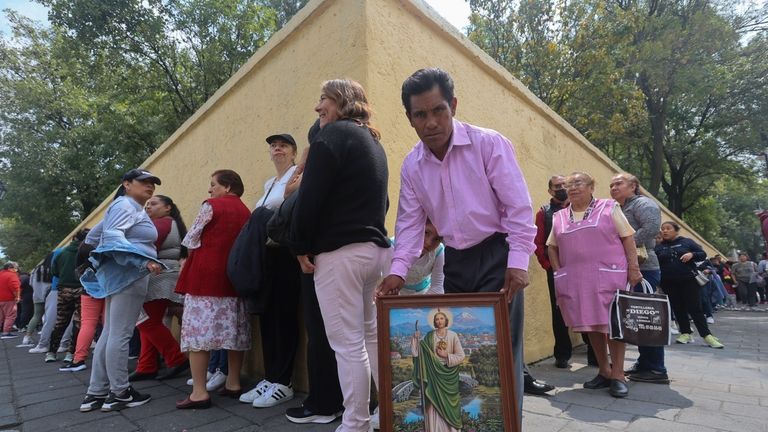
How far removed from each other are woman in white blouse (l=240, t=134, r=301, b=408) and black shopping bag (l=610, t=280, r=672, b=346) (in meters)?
2.57

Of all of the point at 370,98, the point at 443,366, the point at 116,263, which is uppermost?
the point at 370,98

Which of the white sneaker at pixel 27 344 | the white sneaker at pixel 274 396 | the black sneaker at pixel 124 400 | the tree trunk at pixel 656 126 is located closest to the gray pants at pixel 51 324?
the white sneaker at pixel 27 344

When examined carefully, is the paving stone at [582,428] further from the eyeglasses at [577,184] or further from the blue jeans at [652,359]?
the eyeglasses at [577,184]

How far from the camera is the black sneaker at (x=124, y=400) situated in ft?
10.4

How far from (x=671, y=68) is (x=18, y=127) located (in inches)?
986

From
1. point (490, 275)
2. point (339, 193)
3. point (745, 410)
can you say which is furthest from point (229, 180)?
point (745, 410)

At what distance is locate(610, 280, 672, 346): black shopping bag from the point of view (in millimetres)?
3354

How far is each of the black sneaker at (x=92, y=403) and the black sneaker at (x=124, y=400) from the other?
2.9 inches

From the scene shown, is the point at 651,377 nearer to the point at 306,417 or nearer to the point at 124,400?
the point at 306,417

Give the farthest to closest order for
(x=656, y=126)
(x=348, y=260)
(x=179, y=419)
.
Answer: (x=656, y=126) < (x=179, y=419) < (x=348, y=260)

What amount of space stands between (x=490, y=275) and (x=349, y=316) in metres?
0.82

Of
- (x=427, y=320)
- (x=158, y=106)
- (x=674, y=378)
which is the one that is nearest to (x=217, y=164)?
(x=427, y=320)

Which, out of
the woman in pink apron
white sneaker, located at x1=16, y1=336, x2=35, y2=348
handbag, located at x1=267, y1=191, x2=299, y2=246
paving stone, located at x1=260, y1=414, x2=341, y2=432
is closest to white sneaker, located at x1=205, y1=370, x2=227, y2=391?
paving stone, located at x1=260, y1=414, x2=341, y2=432

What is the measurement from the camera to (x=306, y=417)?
2734 mm
